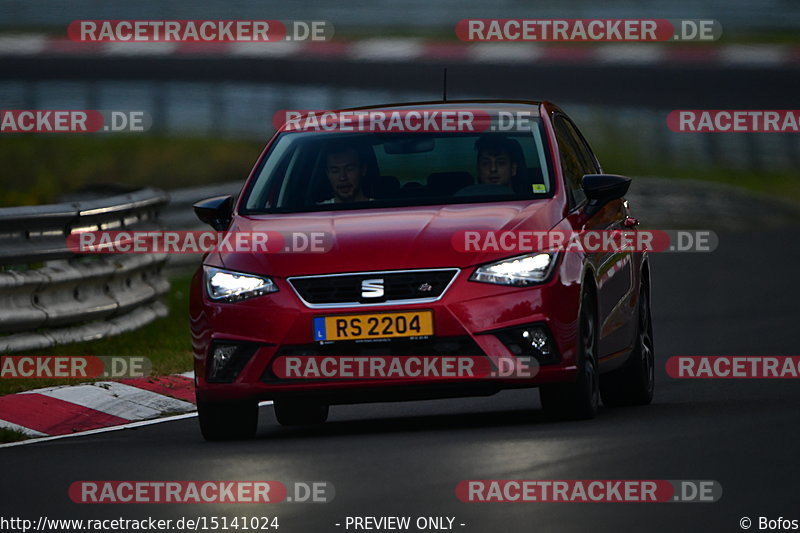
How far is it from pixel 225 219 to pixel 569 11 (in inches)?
997

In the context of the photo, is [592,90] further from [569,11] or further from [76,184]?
[76,184]

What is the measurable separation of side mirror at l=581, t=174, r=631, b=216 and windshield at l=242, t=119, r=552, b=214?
0.20 metres

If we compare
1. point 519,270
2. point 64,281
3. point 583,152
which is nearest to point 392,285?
point 519,270

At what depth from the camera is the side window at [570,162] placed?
1023cm

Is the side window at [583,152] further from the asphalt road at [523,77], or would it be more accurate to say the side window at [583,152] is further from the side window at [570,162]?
the asphalt road at [523,77]

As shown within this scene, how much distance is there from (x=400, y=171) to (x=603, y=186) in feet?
3.73

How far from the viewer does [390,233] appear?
9422 millimetres

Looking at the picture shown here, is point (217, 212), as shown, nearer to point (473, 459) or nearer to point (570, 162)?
point (570, 162)

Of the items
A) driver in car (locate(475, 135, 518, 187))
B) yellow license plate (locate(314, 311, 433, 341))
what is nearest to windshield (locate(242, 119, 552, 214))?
driver in car (locate(475, 135, 518, 187))

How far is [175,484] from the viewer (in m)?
7.96

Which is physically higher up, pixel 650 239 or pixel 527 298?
pixel 527 298

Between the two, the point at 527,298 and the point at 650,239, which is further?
the point at 650,239

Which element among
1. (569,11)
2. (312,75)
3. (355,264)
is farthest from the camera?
(312,75)

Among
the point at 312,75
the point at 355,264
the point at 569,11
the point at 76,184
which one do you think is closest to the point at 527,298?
the point at 355,264
